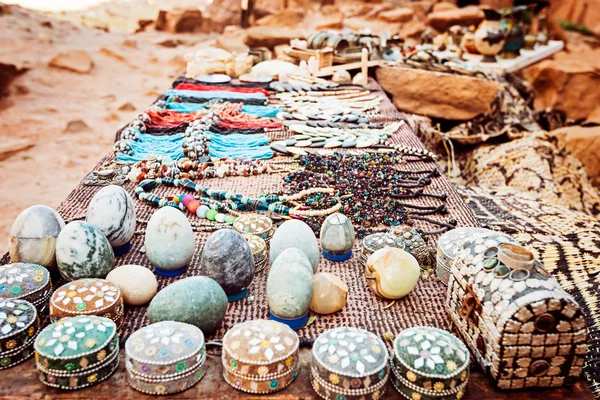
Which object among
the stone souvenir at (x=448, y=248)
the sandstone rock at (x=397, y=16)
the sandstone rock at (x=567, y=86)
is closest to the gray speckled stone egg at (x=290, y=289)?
the stone souvenir at (x=448, y=248)

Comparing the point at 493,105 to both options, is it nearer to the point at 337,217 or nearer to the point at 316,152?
the point at 316,152

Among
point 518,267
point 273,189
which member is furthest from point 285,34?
point 518,267

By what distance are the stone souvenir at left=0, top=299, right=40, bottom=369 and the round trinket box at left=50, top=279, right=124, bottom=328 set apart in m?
0.06

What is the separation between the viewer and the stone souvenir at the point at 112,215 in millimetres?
1848

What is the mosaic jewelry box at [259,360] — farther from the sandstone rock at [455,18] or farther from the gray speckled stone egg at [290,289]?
the sandstone rock at [455,18]

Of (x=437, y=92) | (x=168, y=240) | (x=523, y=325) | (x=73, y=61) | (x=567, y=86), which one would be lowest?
(x=73, y=61)

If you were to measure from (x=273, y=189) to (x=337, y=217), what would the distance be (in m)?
0.79

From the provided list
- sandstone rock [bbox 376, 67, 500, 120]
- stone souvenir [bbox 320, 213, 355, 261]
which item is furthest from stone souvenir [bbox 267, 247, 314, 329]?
sandstone rock [bbox 376, 67, 500, 120]

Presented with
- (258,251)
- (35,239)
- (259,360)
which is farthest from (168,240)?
(259,360)

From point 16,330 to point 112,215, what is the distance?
59cm

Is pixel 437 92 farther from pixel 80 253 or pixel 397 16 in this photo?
pixel 397 16

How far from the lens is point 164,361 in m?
1.25

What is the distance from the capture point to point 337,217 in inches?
76.1

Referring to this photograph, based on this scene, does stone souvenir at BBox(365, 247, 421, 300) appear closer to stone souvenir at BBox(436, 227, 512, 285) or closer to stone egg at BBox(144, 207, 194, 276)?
stone souvenir at BBox(436, 227, 512, 285)
